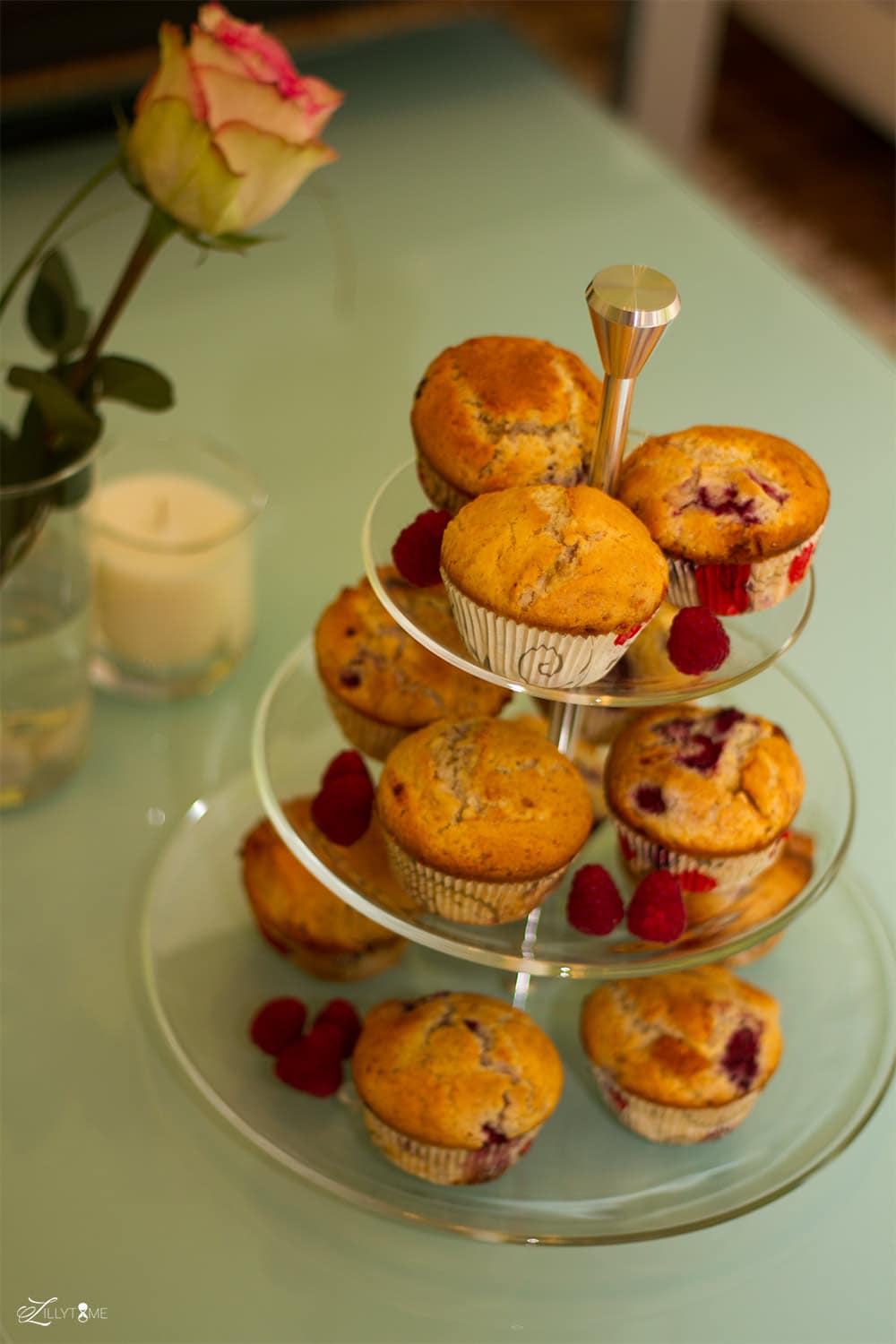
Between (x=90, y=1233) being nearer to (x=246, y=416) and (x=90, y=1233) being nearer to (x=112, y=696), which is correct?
(x=112, y=696)

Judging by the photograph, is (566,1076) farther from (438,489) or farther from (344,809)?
(438,489)

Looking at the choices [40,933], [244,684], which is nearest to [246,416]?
[244,684]

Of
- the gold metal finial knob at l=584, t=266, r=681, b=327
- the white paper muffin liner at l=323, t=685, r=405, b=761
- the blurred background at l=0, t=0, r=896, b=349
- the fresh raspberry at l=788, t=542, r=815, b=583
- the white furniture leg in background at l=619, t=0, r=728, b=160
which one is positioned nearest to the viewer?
the gold metal finial knob at l=584, t=266, r=681, b=327

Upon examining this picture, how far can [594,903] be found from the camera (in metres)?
0.70

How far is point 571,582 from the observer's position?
0.60 metres

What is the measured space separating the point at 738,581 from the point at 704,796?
0.12m

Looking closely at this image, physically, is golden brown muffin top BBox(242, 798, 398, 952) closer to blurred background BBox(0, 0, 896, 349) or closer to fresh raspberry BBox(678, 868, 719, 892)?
fresh raspberry BBox(678, 868, 719, 892)

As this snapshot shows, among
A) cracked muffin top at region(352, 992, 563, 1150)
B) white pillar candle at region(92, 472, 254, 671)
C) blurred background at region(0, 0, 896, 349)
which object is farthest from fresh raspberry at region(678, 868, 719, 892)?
blurred background at region(0, 0, 896, 349)

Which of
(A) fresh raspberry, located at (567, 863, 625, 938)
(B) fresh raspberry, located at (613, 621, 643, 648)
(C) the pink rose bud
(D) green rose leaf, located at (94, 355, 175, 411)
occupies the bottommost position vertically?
(A) fresh raspberry, located at (567, 863, 625, 938)

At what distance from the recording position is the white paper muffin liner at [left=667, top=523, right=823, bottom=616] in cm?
66

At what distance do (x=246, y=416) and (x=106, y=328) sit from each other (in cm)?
41

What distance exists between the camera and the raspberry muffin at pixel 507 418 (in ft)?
2.15

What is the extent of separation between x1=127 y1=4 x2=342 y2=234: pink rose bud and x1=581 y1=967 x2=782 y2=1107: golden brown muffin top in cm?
44

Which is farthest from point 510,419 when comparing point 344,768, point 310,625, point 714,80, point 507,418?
point 714,80
